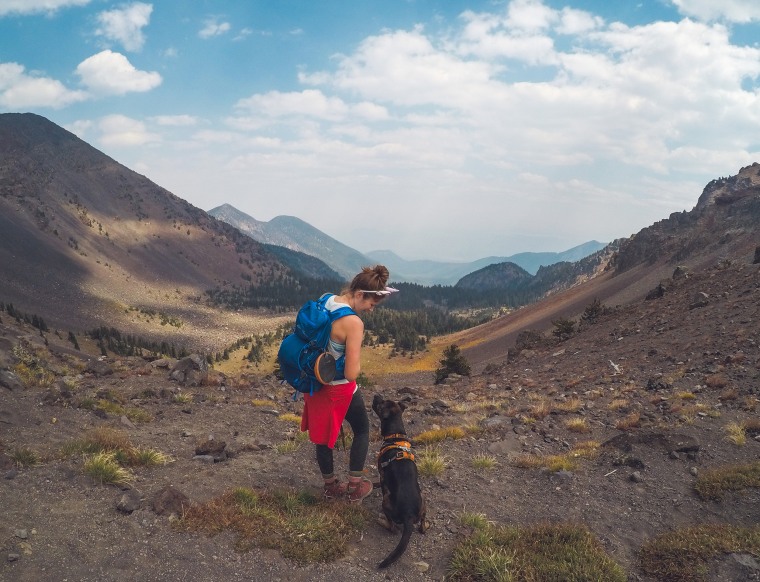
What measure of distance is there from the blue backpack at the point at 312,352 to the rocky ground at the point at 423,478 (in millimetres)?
1923

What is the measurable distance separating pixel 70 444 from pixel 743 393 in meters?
14.6

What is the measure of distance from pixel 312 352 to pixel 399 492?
1.97 metres

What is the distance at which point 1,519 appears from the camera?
4543 mm

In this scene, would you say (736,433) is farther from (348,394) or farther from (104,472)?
(104,472)

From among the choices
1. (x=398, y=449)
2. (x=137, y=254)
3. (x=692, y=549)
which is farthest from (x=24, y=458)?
(x=137, y=254)

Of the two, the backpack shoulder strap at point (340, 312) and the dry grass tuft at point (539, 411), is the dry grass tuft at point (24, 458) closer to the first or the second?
the backpack shoulder strap at point (340, 312)

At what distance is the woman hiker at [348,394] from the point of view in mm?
5027

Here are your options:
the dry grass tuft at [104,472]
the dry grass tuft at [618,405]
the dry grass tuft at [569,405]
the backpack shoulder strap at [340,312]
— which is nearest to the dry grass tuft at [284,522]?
the dry grass tuft at [104,472]

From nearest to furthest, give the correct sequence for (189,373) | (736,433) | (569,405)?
(736,433) < (569,405) < (189,373)

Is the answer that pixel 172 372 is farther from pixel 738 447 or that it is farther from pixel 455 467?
pixel 738 447

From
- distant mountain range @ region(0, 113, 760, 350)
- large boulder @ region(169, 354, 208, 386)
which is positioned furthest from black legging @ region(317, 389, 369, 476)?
distant mountain range @ region(0, 113, 760, 350)

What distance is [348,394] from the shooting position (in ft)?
17.7

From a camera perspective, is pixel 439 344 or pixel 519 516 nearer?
pixel 519 516

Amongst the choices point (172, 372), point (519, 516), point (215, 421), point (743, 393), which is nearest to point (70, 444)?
point (215, 421)
